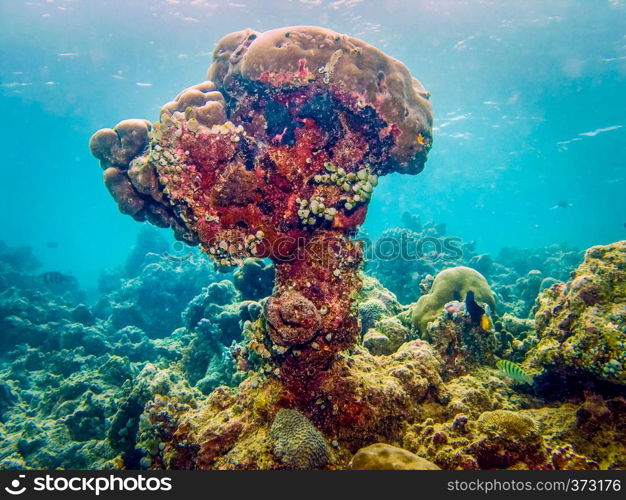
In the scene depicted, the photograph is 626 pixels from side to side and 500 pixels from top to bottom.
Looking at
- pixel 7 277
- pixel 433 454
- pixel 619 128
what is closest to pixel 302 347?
pixel 433 454

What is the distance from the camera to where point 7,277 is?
23906 mm

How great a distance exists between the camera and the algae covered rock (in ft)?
12.5

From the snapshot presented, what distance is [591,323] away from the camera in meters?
4.08

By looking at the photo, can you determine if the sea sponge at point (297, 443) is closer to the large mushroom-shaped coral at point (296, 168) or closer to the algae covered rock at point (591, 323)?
the large mushroom-shaped coral at point (296, 168)

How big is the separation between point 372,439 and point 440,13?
2225 centimetres

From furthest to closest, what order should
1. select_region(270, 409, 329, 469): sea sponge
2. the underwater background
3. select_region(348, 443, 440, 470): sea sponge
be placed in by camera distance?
the underwater background, select_region(270, 409, 329, 469): sea sponge, select_region(348, 443, 440, 470): sea sponge

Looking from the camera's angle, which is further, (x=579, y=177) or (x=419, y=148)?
(x=579, y=177)

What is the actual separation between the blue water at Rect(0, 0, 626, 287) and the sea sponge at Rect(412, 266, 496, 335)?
661 inches

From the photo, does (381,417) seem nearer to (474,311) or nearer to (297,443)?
(297,443)

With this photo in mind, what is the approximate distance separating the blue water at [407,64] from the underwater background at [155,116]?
143mm

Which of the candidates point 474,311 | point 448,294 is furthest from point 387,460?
point 448,294

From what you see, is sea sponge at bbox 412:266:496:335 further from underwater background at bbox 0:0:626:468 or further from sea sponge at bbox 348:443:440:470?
sea sponge at bbox 348:443:440:470

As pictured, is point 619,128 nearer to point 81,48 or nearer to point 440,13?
point 440,13

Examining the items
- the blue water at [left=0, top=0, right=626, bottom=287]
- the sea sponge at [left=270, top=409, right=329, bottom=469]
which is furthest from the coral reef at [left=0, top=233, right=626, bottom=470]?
the blue water at [left=0, top=0, right=626, bottom=287]
